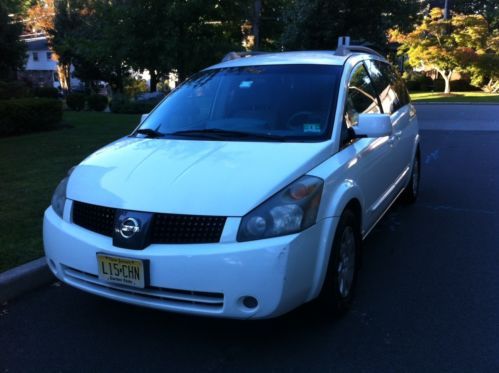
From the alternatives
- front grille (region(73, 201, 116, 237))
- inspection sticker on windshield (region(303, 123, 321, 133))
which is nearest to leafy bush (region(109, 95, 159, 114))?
inspection sticker on windshield (region(303, 123, 321, 133))

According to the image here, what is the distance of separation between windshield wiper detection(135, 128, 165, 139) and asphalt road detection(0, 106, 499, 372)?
131cm

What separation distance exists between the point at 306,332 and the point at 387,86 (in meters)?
3.04

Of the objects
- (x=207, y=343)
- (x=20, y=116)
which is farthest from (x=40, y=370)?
(x=20, y=116)

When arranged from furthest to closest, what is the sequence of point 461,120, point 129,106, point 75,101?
point 75,101 → point 129,106 → point 461,120

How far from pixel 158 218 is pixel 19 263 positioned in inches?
74.1

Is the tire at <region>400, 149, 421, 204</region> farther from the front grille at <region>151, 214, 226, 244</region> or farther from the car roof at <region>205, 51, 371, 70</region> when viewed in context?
the front grille at <region>151, 214, 226, 244</region>

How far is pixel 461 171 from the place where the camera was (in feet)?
28.2

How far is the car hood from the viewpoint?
2.91 m

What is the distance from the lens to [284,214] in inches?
114

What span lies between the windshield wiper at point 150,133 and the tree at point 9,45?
20.6 m

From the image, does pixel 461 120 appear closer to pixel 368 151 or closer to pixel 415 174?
pixel 415 174

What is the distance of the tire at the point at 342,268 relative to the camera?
3.22 metres

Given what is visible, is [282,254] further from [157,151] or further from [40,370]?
[40,370]

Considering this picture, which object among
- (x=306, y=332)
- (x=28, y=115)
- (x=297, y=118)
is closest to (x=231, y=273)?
(x=306, y=332)
